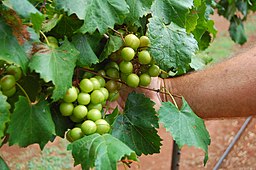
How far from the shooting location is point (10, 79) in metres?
0.74

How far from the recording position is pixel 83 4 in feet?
2.58

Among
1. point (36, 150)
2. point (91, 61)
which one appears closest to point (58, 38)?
point (91, 61)

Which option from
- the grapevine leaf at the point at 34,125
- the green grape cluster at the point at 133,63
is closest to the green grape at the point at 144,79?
the green grape cluster at the point at 133,63

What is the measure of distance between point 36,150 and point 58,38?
3.37 metres

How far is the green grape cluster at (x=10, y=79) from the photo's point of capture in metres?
0.73

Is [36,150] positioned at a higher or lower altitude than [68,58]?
lower

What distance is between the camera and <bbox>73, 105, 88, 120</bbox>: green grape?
82 centimetres

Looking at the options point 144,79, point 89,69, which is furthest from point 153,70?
point 89,69

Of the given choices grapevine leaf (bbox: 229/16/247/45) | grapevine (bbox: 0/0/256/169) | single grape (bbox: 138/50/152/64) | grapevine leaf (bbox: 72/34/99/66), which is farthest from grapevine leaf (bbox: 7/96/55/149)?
grapevine leaf (bbox: 229/16/247/45)

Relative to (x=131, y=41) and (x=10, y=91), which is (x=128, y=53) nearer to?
(x=131, y=41)

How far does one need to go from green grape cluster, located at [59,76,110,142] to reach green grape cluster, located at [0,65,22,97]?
0.09 meters

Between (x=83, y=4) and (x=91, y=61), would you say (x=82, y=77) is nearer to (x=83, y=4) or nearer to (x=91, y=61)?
(x=91, y=61)

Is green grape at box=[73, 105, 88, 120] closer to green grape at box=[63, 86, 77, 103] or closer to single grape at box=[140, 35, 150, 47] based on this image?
green grape at box=[63, 86, 77, 103]

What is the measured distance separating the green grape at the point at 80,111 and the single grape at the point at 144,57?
0.49ft
